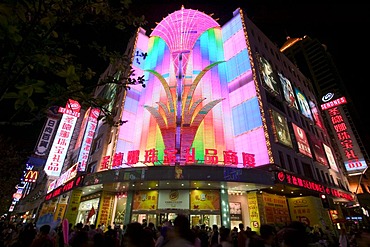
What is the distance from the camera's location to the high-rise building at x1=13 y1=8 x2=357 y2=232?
61.3 ft

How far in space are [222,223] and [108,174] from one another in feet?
34.9

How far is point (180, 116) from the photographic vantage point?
22.9 m

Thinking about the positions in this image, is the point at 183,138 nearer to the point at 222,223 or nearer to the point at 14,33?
the point at 222,223

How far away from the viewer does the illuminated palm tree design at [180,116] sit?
2134 centimetres

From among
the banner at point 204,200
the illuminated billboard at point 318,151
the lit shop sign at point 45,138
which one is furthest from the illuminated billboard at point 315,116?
Result: the lit shop sign at point 45,138

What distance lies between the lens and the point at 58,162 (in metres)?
27.5

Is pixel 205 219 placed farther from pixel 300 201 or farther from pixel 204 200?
pixel 300 201

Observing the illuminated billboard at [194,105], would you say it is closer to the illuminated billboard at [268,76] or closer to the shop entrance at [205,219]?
the illuminated billboard at [268,76]

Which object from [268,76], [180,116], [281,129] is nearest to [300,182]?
[281,129]

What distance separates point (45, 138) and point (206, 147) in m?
27.7

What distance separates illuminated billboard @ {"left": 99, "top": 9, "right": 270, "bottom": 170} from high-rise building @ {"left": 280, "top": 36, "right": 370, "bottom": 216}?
21.1m

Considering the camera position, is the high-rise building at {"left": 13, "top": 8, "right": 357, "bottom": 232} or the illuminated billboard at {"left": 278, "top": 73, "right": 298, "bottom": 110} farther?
the illuminated billboard at {"left": 278, "top": 73, "right": 298, "bottom": 110}

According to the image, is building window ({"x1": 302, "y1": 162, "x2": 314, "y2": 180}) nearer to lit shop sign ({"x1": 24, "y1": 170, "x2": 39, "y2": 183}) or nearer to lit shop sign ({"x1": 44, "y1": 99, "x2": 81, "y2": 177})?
lit shop sign ({"x1": 44, "y1": 99, "x2": 81, "y2": 177})

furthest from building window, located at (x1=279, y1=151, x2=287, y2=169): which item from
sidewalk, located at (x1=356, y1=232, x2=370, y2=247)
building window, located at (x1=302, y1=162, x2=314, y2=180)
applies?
sidewalk, located at (x1=356, y1=232, x2=370, y2=247)
